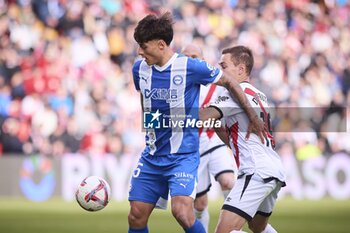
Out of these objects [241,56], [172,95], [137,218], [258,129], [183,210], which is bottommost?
[137,218]

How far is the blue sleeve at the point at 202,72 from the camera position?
7289 millimetres

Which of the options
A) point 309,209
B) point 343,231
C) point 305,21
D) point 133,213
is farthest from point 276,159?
point 305,21

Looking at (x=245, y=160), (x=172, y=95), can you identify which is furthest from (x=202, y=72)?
(x=245, y=160)

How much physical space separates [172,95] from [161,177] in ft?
2.45

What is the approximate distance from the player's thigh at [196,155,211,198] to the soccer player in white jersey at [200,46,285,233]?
2.87 m

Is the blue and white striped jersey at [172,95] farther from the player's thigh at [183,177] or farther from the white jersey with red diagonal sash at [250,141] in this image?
the white jersey with red diagonal sash at [250,141]

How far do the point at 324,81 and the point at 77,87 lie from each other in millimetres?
6165

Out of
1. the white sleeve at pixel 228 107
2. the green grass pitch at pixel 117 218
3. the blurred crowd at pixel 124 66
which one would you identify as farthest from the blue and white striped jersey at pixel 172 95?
the blurred crowd at pixel 124 66

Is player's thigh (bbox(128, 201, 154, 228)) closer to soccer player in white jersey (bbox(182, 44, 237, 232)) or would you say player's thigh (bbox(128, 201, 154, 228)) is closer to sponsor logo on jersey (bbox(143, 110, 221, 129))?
sponsor logo on jersey (bbox(143, 110, 221, 129))

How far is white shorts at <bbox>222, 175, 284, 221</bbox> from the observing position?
22.2ft

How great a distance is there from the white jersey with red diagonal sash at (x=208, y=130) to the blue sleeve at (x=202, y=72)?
293cm

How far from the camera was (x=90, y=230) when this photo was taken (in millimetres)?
11250

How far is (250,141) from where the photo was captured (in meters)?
7.00

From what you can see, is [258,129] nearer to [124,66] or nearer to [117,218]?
[117,218]
